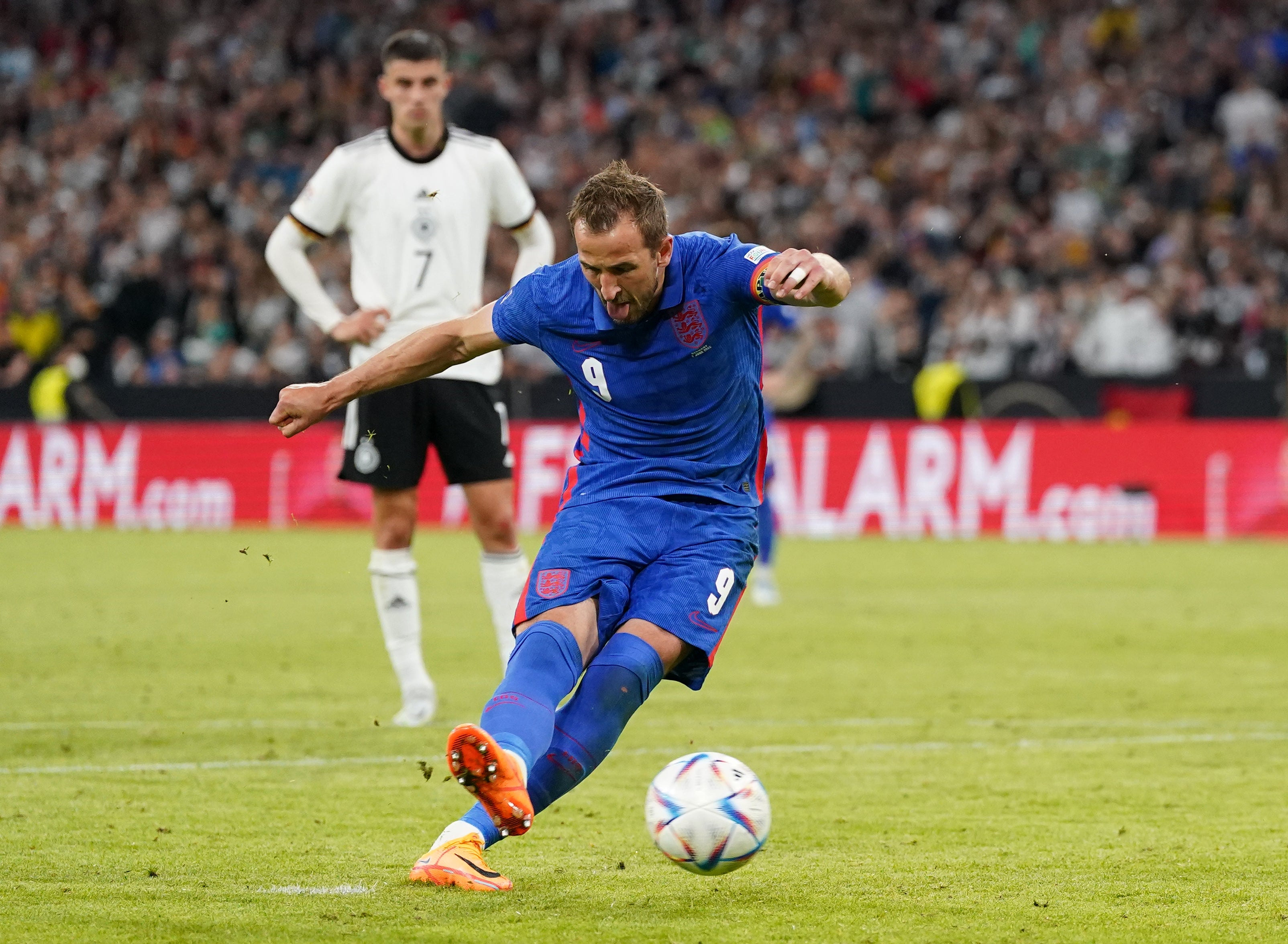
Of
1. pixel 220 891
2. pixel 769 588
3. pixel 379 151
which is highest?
pixel 379 151

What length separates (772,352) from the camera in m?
20.7

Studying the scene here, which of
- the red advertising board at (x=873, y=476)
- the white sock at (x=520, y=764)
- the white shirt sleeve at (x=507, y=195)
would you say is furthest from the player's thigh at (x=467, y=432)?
the red advertising board at (x=873, y=476)

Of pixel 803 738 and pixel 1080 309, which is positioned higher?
pixel 1080 309

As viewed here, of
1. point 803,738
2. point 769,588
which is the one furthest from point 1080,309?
point 803,738

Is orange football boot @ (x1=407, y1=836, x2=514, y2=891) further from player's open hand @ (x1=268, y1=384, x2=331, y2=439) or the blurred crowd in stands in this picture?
the blurred crowd in stands

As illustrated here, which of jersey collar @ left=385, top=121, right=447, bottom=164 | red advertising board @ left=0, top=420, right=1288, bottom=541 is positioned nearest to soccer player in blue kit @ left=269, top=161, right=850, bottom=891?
jersey collar @ left=385, top=121, right=447, bottom=164

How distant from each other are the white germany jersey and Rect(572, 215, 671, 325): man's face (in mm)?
2993

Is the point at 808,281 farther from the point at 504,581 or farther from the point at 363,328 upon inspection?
the point at 504,581

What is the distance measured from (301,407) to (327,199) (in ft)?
10.7

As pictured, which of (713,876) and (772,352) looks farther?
(772,352)

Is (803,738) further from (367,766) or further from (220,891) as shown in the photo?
(220,891)

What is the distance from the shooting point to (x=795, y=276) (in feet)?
15.1

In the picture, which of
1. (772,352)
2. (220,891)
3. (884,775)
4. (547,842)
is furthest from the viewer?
(772,352)

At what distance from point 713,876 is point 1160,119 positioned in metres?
20.8
